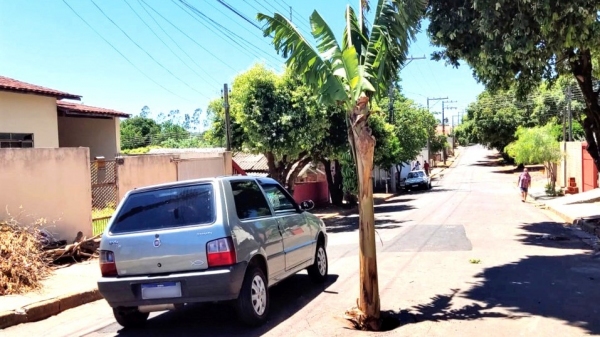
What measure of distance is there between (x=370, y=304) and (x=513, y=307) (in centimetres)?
202

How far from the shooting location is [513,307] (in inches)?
266

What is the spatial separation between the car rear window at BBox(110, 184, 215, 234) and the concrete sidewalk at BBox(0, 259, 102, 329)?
2.09m

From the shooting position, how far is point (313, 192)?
97.0 feet

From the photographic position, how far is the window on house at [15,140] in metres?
16.1

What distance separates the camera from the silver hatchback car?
5688mm

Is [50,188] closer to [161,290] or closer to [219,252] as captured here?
[161,290]

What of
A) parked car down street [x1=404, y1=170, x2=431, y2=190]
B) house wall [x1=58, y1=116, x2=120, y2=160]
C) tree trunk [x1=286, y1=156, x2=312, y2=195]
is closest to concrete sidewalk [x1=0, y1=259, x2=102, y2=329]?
tree trunk [x1=286, y1=156, x2=312, y2=195]

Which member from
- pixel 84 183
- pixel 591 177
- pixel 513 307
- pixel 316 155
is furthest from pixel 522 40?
pixel 591 177

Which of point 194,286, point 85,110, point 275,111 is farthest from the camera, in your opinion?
point 85,110

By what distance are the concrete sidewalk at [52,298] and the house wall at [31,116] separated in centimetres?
841

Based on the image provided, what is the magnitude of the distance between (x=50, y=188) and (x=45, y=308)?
160 inches

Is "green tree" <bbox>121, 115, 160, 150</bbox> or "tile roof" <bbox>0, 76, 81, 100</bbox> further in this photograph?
"green tree" <bbox>121, 115, 160, 150</bbox>

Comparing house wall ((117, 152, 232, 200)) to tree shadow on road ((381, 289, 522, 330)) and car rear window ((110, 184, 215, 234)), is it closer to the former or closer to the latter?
car rear window ((110, 184, 215, 234))

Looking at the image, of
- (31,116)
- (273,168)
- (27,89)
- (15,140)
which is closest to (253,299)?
(27,89)
